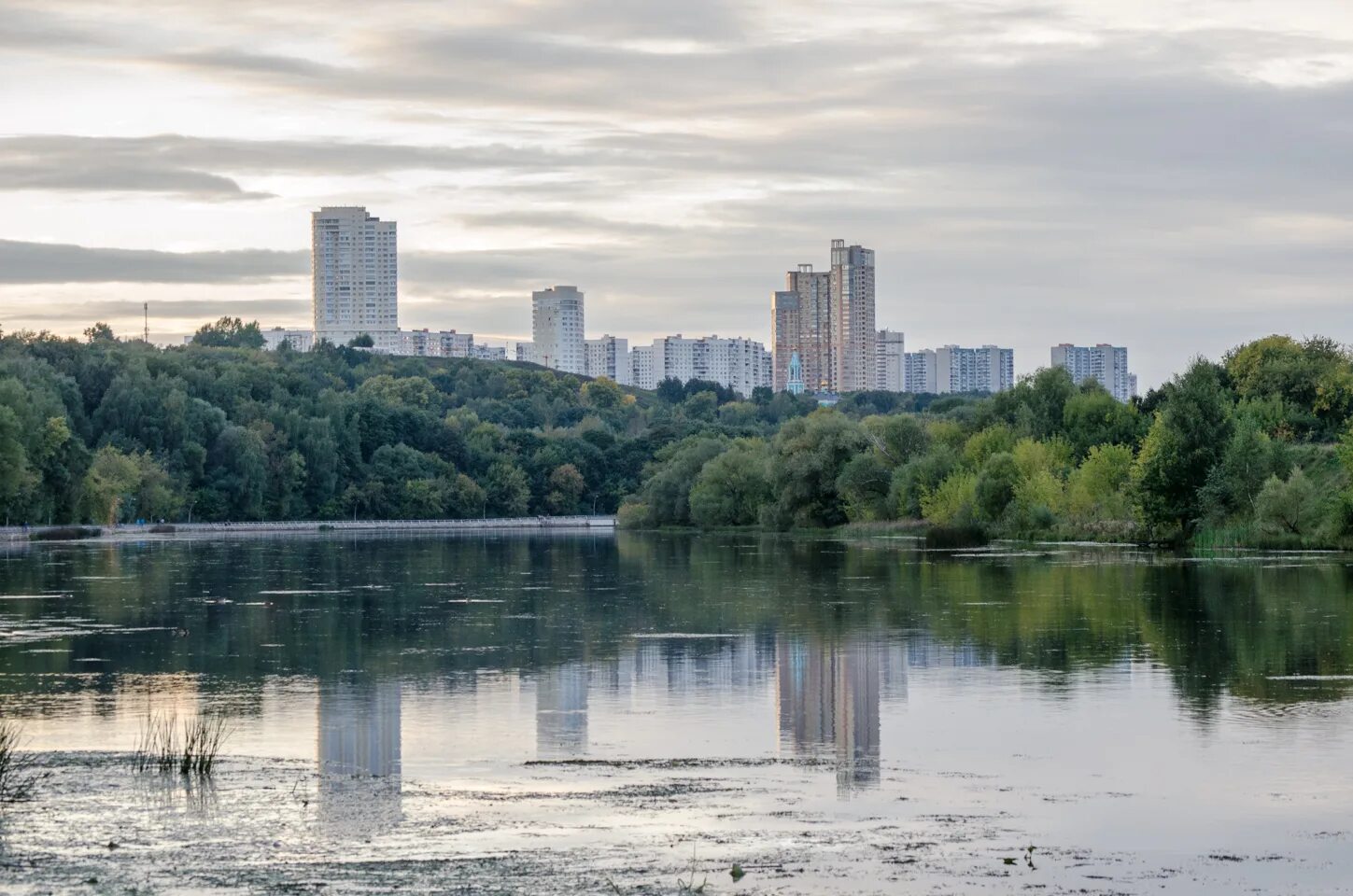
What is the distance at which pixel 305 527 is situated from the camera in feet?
432

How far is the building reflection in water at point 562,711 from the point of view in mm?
18750

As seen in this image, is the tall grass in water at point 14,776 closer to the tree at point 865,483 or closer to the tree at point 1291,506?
the tree at point 1291,506

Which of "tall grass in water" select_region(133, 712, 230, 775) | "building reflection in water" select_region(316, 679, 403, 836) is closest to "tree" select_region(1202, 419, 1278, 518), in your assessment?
"building reflection in water" select_region(316, 679, 403, 836)

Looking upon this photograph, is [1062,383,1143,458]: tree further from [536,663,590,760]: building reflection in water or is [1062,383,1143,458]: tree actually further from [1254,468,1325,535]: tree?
[536,663,590,760]: building reflection in water

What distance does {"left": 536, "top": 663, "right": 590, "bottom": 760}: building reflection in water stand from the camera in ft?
61.5

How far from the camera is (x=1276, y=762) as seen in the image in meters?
17.2

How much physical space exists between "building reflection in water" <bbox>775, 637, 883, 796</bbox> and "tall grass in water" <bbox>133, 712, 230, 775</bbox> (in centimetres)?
616

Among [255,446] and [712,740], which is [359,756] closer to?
[712,740]

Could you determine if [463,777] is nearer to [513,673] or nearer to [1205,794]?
[1205,794]

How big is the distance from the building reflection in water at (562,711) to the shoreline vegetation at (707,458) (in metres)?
38.1

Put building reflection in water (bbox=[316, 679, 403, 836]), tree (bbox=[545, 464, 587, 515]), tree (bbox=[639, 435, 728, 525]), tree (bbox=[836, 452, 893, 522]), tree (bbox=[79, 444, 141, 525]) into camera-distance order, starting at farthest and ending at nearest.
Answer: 1. tree (bbox=[545, 464, 587, 515])
2. tree (bbox=[639, 435, 728, 525])
3. tree (bbox=[79, 444, 141, 525])
4. tree (bbox=[836, 452, 893, 522])
5. building reflection in water (bbox=[316, 679, 403, 836])

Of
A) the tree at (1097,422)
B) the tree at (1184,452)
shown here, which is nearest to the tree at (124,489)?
the tree at (1097,422)

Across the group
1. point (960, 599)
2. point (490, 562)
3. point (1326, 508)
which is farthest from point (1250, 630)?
point (490, 562)

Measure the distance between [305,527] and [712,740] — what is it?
116086 millimetres
